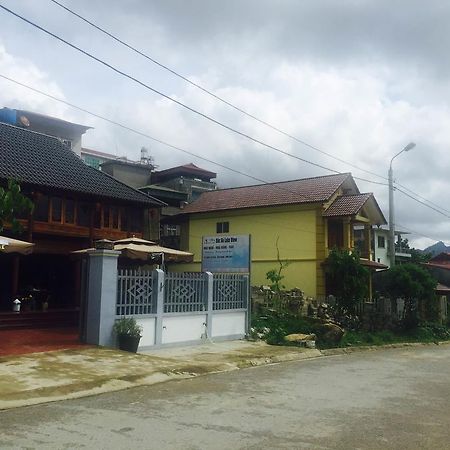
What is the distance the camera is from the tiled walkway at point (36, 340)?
465 inches

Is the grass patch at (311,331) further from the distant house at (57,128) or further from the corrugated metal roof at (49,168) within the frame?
the distant house at (57,128)

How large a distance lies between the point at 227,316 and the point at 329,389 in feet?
23.1

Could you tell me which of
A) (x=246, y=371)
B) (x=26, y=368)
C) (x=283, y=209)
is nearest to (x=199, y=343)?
(x=246, y=371)

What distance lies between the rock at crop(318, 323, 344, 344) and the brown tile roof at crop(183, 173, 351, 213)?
30.6 feet

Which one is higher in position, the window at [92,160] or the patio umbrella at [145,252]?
the window at [92,160]

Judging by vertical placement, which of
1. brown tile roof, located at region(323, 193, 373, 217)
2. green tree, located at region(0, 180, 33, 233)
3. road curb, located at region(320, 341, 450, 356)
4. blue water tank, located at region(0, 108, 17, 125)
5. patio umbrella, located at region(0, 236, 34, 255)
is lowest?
road curb, located at region(320, 341, 450, 356)

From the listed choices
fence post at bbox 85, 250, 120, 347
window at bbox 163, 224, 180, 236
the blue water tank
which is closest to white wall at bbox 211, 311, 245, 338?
fence post at bbox 85, 250, 120, 347

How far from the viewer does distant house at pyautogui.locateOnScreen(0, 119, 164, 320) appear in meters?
19.1

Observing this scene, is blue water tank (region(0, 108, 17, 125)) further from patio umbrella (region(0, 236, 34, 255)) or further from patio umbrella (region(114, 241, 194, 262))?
patio umbrella (region(0, 236, 34, 255))

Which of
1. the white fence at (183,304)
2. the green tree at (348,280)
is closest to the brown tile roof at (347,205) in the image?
the green tree at (348,280)

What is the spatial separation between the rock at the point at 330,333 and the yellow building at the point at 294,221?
320 inches

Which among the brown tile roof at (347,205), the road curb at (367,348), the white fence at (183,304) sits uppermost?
the brown tile roof at (347,205)

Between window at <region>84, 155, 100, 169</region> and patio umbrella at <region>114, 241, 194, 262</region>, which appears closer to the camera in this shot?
patio umbrella at <region>114, 241, 194, 262</region>

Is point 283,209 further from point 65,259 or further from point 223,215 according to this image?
point 65,259
